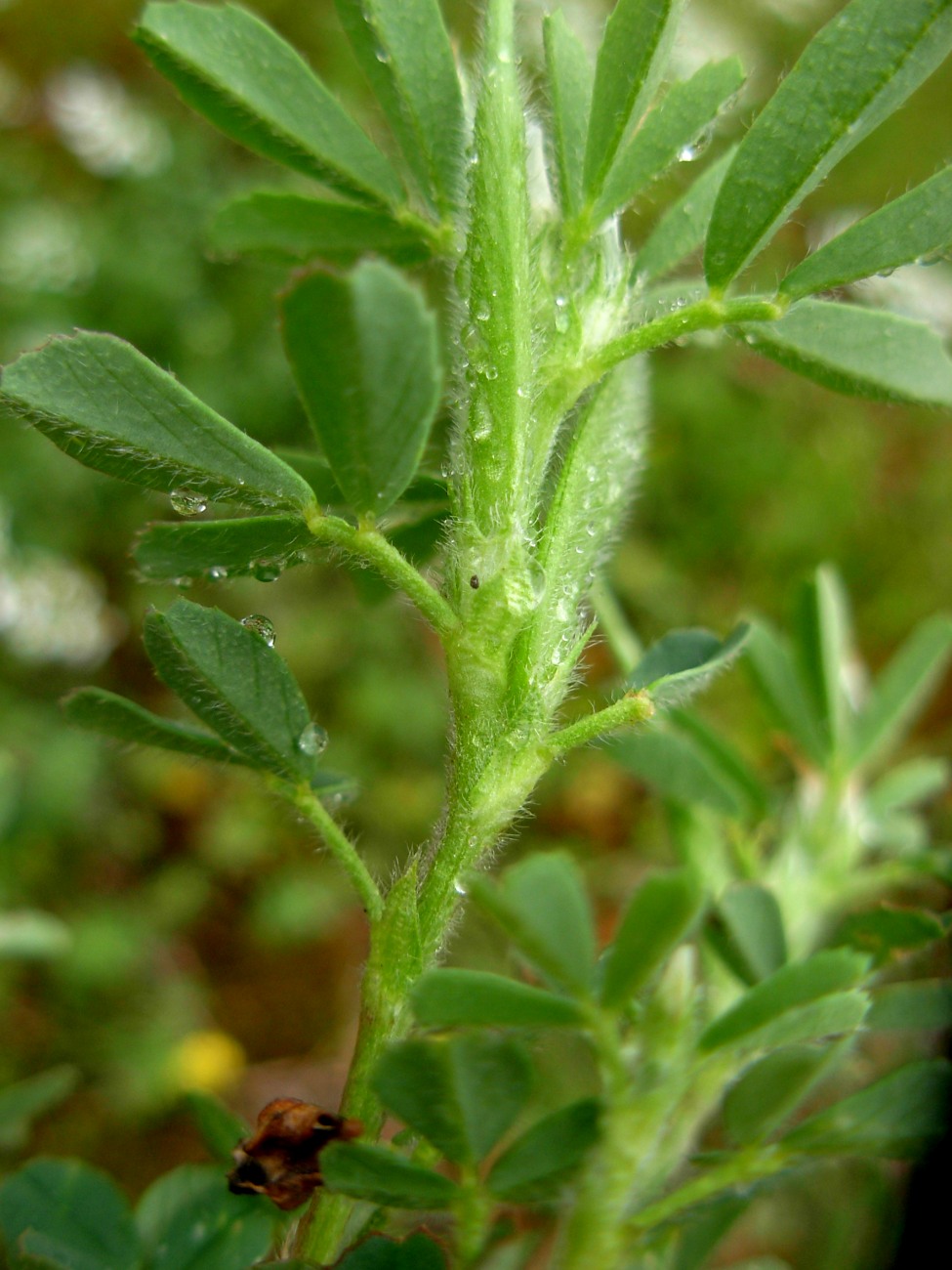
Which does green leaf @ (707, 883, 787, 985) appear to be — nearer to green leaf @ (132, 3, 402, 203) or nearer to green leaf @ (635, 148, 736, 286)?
green leaf @ (635, 148, 736, 286)

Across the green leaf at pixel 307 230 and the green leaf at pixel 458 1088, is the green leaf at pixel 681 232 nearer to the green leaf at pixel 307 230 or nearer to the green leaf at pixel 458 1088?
the green leaf at pixel 307 230

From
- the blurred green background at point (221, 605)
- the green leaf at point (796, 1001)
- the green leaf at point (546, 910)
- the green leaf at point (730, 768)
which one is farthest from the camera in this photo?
the blurred green background at point (221, 605)

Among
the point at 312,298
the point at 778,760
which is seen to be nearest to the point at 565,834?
the point at 778,760

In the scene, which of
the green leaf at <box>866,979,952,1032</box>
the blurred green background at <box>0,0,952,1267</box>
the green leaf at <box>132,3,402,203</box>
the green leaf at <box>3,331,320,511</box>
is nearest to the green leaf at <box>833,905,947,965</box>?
the green leaf at <box>866,979,952,1032</box>

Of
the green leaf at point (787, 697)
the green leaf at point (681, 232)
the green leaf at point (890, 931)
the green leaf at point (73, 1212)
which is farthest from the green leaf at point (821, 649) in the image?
the green leaf at point (73, 1212)

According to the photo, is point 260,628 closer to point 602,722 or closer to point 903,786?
point 602,722

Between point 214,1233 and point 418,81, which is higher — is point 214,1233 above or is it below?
below

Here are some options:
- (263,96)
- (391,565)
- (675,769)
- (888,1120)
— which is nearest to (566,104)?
(263,96)
